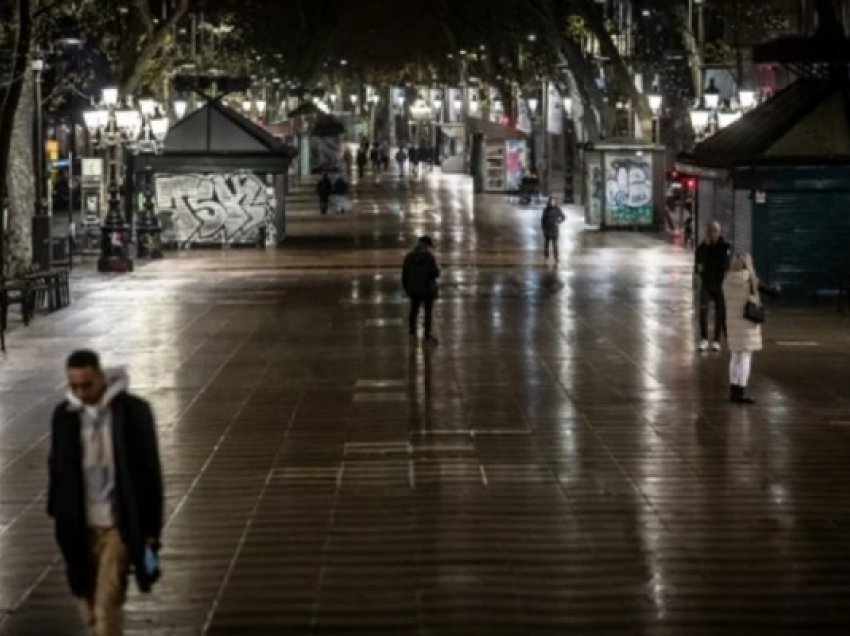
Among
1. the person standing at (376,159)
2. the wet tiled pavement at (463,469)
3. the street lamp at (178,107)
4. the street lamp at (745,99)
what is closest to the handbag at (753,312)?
the wet tiled pavement at (463,469)

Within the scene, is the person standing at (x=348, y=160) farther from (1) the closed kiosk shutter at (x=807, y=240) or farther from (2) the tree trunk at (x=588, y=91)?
(1) the closed kiosk shutter at (x=807, y=240)

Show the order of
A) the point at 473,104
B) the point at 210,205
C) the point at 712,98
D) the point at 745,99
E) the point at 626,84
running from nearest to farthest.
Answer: the point at 210,205, the point at 712,98, the point at 745,99, the point at 626,84, the point at 473,104

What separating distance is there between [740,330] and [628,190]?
35854 millimetres

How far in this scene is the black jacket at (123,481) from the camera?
9195 mm

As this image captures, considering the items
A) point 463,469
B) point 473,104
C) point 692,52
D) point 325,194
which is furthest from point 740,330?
point 473,104

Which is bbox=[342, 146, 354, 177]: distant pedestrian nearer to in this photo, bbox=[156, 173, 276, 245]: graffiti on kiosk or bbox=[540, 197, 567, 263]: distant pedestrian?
bbox=[156, 173, 276, 245]: graffiti on kiosk

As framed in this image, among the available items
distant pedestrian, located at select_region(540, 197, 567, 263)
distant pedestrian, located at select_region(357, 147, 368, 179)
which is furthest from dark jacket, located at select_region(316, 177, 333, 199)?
distant pedestrian, located at select_region(357, 147, 368, 179)

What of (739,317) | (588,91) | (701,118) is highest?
(588,91)

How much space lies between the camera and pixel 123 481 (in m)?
9.20

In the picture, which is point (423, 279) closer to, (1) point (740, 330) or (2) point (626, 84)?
(1) point (740, 330)

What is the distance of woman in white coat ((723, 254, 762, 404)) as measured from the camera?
20.6 meters

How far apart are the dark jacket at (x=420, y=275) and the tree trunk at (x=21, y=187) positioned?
1094 centimetres

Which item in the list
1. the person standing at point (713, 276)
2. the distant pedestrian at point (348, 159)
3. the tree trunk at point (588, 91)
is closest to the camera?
the person standing at point (713, 276)

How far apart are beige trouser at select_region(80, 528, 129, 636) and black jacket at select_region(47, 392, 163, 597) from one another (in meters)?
0.05
